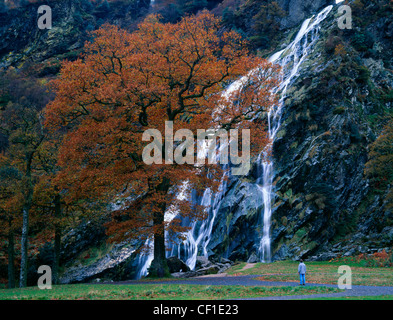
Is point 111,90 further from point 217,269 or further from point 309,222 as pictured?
point 309,222

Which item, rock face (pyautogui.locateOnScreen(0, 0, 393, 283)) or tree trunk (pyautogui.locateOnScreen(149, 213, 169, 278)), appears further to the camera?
rock face (pyautogui.locateOnScreen(0, 0, 393, 283))

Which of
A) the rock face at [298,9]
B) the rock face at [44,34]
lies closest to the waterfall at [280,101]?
the rock face at [298,9]

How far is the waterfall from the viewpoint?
27.8m

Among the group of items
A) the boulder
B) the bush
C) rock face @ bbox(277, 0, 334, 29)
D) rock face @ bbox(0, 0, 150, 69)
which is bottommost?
the boulder

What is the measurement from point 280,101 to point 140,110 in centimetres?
1806

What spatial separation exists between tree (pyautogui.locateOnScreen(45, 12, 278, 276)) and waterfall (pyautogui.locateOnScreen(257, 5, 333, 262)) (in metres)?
5.25

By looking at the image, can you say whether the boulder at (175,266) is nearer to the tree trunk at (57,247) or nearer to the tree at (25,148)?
the tree trunk at (57,247)

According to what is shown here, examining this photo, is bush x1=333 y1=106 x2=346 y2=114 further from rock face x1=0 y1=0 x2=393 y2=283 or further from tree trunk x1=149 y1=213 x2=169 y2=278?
tree trunk x1=149 y1=213 x2=169 y2=278

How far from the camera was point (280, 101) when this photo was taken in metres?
34.0

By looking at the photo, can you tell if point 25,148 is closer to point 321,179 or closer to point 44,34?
point 321,179

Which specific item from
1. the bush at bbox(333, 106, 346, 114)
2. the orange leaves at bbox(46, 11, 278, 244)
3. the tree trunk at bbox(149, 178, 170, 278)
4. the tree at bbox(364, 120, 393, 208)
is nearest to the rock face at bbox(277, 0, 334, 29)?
the bush at bbox(333, 106, 346, 114)

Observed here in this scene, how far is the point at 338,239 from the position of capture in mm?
26719

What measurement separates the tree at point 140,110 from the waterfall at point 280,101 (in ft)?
17.2
